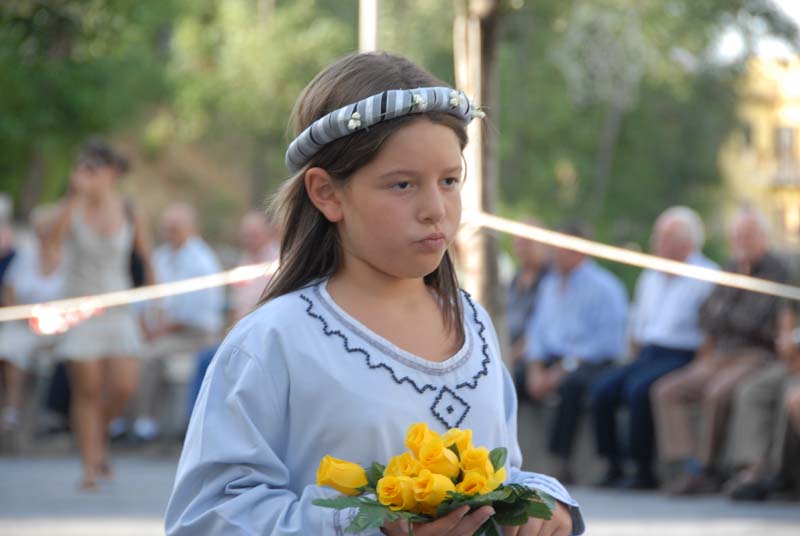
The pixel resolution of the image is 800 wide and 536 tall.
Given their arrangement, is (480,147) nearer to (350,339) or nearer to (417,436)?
(350,339)

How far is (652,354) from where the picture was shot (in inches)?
385

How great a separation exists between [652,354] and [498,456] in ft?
24.1

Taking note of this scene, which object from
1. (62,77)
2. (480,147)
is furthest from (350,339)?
(62,77)

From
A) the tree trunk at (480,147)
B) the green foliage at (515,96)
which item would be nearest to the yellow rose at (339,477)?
the tree trunk at (480,147)

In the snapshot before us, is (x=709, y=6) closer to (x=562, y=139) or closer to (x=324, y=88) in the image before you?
(x=562, y=139)

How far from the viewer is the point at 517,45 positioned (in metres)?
33.3

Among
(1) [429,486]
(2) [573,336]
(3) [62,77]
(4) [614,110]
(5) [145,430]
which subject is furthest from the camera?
(4) [614,110]

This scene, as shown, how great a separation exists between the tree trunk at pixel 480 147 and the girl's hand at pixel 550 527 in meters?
3.60

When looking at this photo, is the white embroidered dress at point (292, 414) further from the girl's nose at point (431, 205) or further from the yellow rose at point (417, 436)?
the girl's nose at point (431, 205)

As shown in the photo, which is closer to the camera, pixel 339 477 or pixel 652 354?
pixel 339 477

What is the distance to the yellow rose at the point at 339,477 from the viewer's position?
96.7 inches

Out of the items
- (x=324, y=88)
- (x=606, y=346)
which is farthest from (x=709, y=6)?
(x=324, y=88)

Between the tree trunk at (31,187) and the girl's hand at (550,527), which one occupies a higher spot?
the girl's hand at (550,527)

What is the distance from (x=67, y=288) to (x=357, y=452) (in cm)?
687
